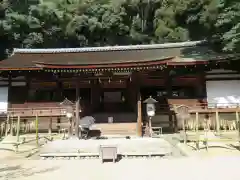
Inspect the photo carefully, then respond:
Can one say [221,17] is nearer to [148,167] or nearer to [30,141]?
[148,167]

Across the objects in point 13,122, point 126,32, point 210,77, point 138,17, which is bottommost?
point 13,122

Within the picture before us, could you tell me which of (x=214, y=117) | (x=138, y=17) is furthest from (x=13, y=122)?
(x=138, y=17)

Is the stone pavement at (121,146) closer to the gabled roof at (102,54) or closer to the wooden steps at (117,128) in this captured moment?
the wooden steps at (117,128)

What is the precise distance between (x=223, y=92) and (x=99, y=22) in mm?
30359

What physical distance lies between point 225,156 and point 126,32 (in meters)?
35.2

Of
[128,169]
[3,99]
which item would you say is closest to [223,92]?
[128,169]

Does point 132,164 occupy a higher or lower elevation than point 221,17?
lower

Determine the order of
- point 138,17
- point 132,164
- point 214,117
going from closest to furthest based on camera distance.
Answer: point 132,164 → point 214,117 → point 138,17

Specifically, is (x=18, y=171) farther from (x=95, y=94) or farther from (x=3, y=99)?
(x=95, y=94)

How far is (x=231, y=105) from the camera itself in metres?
16.4

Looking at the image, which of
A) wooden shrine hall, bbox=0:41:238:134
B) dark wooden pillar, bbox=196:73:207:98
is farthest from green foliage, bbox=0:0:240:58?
wooden shrine hall, bbox=0:41:238:134

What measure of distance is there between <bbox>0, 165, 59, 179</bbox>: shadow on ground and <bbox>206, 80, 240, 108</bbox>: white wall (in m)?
11.1

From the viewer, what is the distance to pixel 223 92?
54.7 ft

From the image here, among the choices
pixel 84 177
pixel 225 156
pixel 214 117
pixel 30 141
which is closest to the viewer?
pixel 84 177
